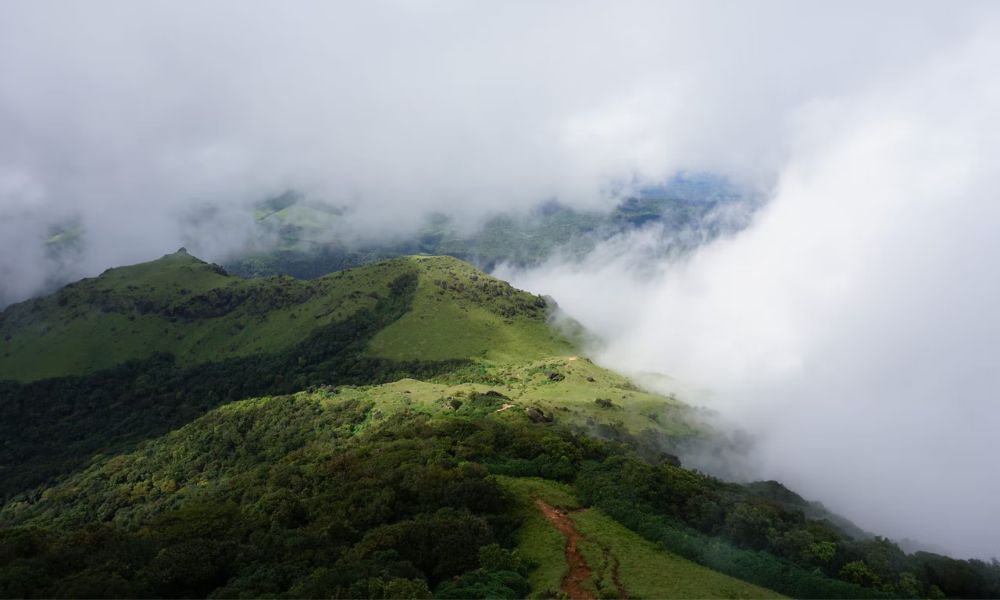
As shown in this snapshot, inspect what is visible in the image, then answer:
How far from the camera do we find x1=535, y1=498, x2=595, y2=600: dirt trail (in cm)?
3809

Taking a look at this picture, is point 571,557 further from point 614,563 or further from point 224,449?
point 224,449

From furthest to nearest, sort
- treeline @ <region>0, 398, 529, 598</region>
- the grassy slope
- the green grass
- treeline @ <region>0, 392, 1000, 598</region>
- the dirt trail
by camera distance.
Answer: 1. the grassy slope
2. the green grass
3. the dirt trail
4. treeline @ <region>0, 392, 1000, 598</region>
5. treeline @ <region>0, 398, 529, 598</region>

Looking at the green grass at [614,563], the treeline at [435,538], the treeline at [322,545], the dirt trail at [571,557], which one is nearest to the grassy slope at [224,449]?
the treeline at [435,538]

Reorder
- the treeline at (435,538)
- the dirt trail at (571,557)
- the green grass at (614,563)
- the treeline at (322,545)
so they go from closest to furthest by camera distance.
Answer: the treeline at (322,545)
the treeline at (435,538)
the dirt trail at (571,557)
the green grass at (614,563)

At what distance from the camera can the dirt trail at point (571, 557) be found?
3809 centimetres

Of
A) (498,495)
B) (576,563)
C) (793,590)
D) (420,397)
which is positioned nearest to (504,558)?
(576,563)

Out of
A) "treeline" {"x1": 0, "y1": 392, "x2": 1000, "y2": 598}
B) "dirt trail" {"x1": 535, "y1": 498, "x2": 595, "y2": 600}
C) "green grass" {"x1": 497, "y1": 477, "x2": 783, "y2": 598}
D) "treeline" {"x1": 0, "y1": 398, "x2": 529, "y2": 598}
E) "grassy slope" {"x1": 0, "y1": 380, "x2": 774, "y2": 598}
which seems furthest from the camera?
"grassy slope" {"x1": 0, "y1": 380, "x2": 774, "y2": 598}

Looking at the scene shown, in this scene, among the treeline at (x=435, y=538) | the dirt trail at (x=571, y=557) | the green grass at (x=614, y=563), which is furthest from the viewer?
the green grass at (x=614, y=563)

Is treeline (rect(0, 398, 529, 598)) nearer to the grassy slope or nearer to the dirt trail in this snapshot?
the dirt trail

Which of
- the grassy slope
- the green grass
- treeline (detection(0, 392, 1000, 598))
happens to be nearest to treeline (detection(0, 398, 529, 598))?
treeline (detection(0, 392, 1000, 598))

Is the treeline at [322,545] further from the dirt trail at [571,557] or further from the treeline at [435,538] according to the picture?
the dirt trail at [571,557]

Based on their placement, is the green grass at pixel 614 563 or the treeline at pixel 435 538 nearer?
the treeline at pixel 435 538

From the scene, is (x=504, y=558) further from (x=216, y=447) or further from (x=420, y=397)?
(x=216, y=447)

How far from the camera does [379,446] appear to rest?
79.2 metres
